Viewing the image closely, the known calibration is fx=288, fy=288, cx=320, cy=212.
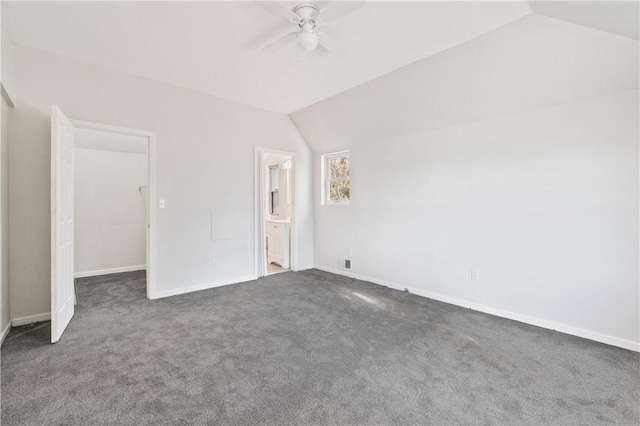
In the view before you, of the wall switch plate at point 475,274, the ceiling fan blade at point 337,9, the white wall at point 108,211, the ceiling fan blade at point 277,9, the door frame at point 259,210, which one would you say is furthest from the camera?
the white wall at point 108,211

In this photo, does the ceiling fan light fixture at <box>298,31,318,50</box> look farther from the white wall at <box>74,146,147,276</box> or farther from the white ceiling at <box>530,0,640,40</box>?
the white wall at <box>74,146,147,276</box>

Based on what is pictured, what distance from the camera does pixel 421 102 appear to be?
3.56 metres

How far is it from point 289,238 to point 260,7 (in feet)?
12.7

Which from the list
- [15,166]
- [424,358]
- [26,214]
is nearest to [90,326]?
[26,214]

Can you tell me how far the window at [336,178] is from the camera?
5113mm

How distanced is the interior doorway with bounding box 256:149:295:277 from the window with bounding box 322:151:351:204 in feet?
2.06

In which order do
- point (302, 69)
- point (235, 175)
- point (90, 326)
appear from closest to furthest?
1. point (90, 326)
2. point (302, 69)
3. point (235, 175)

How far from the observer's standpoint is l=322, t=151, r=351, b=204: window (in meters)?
5.11

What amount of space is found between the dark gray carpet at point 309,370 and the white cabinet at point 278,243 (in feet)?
6.94

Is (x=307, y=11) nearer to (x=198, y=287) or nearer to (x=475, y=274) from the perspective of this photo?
(x=475, y=274)

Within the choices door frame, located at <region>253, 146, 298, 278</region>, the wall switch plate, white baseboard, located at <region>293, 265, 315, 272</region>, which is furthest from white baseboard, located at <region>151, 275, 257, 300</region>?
the wall switch plate

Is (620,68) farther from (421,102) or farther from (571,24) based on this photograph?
(421,102)

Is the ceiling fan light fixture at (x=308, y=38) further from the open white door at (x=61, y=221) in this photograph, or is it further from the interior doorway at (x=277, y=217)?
the interior doorway at (x=277, y=217)

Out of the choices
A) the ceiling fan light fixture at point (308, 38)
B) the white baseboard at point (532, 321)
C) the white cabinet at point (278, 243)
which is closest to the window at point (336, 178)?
the white cabinet at point (278, 243)
